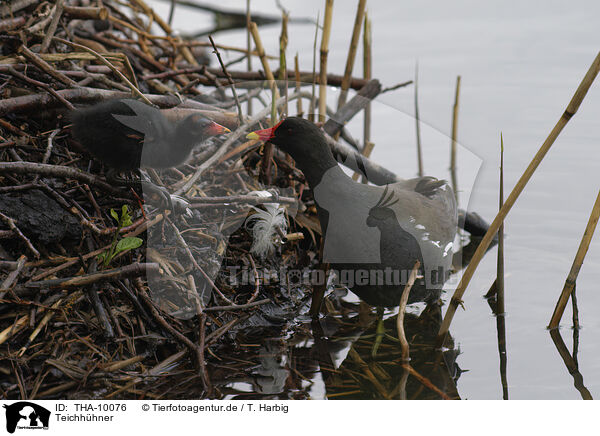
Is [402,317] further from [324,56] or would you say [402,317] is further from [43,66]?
[43,66]

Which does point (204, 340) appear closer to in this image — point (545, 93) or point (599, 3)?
point (545, 93)

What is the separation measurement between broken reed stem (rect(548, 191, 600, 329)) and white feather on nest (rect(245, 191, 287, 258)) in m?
1.44

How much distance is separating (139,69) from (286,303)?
1914mm

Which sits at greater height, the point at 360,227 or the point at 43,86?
the point at 43,86

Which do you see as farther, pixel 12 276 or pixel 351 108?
pixel 351 108

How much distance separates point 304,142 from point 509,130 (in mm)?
3132

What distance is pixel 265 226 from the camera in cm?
359

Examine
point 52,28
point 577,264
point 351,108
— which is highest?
point 52,28

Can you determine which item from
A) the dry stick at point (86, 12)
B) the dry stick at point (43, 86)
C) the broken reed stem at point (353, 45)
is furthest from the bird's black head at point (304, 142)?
the dry stick at point (86, 12)

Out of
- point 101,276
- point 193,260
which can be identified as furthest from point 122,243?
point 193,260

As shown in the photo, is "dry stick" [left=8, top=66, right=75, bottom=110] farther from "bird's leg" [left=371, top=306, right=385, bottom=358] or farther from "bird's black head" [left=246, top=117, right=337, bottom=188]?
"bird's leg" [left=371, top=306, right=385, bottom=358]
